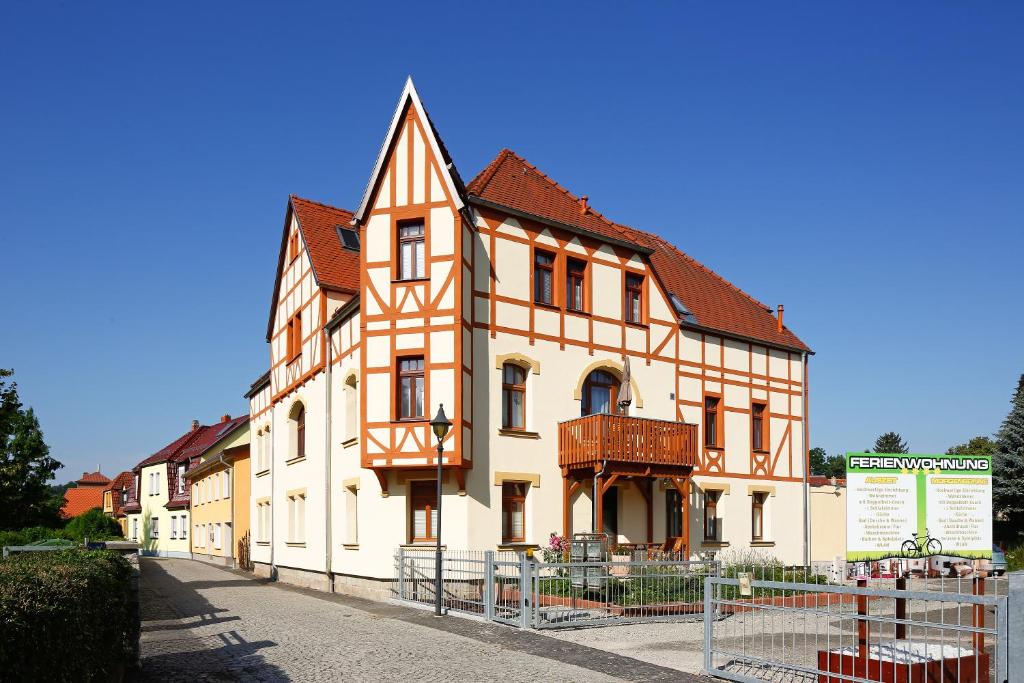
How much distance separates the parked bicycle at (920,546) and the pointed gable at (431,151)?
36.3 feet

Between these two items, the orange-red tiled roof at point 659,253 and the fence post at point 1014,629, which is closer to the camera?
the fence post at point 1014,629

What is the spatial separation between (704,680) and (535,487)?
10733 mm

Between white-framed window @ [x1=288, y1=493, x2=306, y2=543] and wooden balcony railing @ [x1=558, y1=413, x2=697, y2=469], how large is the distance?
898cm

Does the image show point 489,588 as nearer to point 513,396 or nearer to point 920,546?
point 513,396

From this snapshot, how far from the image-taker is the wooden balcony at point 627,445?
68.1 ft

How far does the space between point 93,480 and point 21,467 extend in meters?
70.3

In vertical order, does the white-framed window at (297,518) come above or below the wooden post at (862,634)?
below

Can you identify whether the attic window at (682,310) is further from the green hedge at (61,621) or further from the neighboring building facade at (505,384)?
the green hedge at (61,621)

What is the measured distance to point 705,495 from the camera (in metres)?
25.6

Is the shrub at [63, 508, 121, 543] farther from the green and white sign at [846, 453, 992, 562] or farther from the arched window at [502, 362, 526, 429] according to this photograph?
the green and white sign at [846, 453, 992, 562]

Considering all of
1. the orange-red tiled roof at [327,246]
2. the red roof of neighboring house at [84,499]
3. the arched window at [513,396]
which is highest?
the orange-red tiled roof at [327,246]

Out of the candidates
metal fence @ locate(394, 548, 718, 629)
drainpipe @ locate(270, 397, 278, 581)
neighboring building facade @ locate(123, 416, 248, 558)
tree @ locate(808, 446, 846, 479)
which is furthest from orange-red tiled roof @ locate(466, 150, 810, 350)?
tree @ locate(808, 446, 846, 479)

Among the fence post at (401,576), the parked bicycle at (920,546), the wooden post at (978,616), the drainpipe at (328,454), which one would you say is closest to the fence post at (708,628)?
the wooden post at (978,616)

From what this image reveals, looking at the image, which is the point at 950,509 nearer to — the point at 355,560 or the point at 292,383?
the point at 355,560
